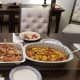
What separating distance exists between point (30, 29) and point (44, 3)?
2.83ft

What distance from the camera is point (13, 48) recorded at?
125 centimetres

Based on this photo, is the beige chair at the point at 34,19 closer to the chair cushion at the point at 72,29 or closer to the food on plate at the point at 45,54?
the chair cushion at the point at 72,29

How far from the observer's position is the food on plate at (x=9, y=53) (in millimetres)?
1097

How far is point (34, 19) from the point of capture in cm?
207

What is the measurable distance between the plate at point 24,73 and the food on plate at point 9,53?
0.09m

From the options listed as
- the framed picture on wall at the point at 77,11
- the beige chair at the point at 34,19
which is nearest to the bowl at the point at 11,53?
the beige chair at the point at 34,19

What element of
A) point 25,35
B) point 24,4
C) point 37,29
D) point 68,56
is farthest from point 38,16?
point 68,56

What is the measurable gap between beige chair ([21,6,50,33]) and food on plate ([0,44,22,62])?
807 millimetres

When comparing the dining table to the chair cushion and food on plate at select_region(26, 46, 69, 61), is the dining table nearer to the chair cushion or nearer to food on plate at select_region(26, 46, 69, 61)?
food on plate at select_region(26, 46, 69, 61)

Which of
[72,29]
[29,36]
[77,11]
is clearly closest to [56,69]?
[29,36]

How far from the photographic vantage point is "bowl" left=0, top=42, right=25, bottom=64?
3.51 ft

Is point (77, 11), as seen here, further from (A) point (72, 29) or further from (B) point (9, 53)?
(B) point (9, 53)

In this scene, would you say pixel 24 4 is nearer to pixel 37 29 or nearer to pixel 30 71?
pixel 37 29

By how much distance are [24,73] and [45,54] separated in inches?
10.3
